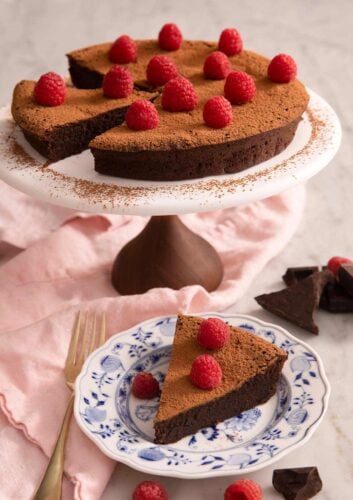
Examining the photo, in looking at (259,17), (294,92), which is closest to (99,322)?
(294,92)

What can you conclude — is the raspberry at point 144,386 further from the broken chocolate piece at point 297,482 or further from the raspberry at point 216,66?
the raspberry at point 216,66

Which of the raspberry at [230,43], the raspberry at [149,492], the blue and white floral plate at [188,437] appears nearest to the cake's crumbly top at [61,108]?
the raspberry at [230,43]

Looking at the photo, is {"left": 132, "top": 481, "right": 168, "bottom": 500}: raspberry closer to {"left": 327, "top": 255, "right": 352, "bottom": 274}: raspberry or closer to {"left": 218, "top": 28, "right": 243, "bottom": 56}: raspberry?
{"left": 327, "top": 255, "right": 352, "bottom": 274}: raspberry

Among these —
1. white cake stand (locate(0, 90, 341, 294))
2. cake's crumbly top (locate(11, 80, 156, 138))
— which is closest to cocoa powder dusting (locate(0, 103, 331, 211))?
white cake stand (locate(0, 90, 341, 294))

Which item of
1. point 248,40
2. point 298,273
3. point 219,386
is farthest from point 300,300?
point 248,40

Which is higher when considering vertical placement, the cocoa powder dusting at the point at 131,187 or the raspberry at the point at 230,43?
the raspberry at the point at 230,43

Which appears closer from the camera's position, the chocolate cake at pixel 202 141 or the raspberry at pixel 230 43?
the chocolate cake at pixel 202 141

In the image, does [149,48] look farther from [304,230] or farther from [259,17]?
[259,17]
